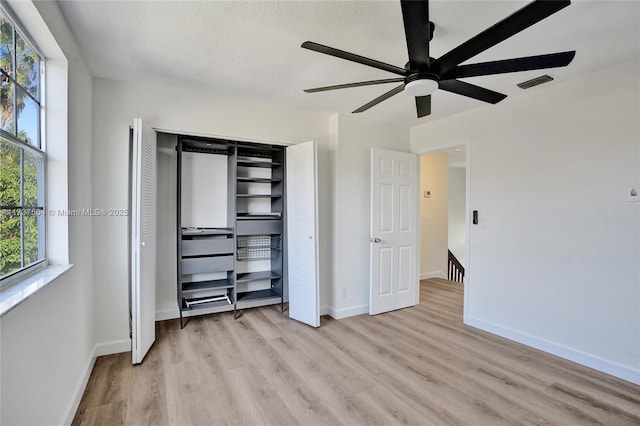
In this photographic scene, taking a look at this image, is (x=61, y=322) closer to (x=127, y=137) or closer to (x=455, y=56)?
(x=127, y=137)

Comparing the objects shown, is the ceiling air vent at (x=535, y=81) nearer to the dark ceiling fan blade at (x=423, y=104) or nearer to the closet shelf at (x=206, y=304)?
the dark ceiling fan blade at (x=423, y=104)

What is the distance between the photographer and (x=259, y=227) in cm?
381

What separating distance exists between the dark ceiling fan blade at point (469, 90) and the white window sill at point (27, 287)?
7.52 ft

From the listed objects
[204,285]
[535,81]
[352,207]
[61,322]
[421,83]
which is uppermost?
[535,81]

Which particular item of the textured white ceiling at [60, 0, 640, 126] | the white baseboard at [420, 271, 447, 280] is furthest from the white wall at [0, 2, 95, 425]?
the white baseboard at [420, 271, 447, 280]

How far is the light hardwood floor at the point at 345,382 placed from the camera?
6.37ft

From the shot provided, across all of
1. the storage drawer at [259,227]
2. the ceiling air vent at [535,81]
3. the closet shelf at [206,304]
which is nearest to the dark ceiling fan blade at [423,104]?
the ceiling air vent at [535,81]

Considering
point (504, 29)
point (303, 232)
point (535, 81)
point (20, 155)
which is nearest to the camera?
point (504, 29)

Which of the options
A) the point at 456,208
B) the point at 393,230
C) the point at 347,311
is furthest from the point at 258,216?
the point at 456,208

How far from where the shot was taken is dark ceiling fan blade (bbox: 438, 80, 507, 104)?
6.11 ft

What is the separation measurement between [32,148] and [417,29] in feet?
6.81

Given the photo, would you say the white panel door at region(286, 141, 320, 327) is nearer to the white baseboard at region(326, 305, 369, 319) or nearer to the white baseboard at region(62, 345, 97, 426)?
the white baseboard at region(326, 305, 369, 319)

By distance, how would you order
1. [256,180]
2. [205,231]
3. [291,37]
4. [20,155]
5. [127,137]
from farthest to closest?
[256,180] → [205,231] → [127,137] → [291,37] → [20,155]

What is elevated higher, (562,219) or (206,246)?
(562,219)
